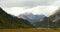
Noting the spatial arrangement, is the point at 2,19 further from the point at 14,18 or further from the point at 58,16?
the point at 58,16

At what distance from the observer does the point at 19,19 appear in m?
85.9

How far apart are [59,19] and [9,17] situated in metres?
43.9

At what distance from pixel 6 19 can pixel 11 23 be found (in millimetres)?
2787

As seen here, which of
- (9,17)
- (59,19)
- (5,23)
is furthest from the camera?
(59,19)

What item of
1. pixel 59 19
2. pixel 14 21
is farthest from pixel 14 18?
pixel 59 19

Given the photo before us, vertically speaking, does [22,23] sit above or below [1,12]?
below

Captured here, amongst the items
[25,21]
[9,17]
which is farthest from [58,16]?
[9,17]

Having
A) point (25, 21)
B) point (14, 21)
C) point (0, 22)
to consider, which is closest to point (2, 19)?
point (0, 22)

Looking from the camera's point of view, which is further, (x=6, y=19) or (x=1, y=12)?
(x=1, y=12)

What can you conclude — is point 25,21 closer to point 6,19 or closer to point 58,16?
point 6,19

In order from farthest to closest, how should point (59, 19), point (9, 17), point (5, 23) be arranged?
point (59, 19) < point (9, 17) < point (5, 23)

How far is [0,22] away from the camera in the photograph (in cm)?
7912

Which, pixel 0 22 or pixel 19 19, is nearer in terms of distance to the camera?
pixel 0 22

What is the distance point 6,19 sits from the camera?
80688mm
